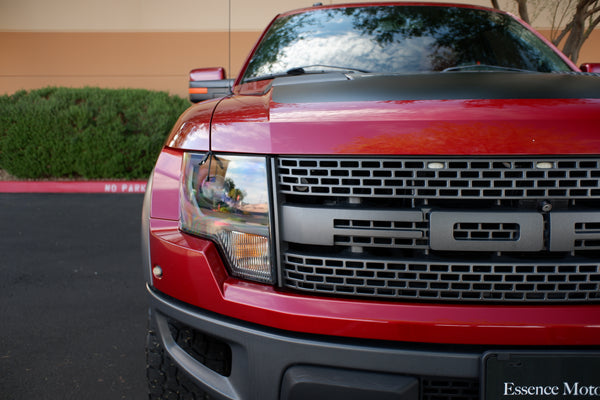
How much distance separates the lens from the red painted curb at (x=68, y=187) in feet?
26.2

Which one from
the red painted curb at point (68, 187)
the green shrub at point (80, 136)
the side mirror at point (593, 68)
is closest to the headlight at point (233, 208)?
the side mirror at point (593, 68)

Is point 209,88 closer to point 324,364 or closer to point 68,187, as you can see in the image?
point 324,364

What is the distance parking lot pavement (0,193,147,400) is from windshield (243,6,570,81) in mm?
1676

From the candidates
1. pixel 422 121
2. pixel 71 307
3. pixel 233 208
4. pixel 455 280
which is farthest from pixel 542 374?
pixel 71 307

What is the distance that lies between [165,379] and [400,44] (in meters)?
2.04

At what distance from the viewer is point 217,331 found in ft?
4.99

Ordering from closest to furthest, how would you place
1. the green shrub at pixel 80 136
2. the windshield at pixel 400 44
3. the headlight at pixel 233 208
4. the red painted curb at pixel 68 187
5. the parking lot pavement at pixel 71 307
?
1. the headlight at pixel 233 208
2. the parking lot pavement at pixel 71 307
3. the windshield at pixel 400 44
4. the red painted curb at pixel 68 187
5. the green shrub at pixel 80 136

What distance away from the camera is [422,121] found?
143 cm

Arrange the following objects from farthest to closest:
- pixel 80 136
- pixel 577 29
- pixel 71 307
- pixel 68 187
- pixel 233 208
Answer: pixel 577 29, pixel 80 136, pixel 68 187, pixel 71 307, pixel 233 208

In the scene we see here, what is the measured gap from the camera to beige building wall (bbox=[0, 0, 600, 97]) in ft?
37.3

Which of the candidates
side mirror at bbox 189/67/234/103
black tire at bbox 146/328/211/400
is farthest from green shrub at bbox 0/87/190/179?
black tire at bbox 146/328/211/400

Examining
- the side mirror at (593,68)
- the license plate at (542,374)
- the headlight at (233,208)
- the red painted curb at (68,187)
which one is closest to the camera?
the license plate at (542,374)

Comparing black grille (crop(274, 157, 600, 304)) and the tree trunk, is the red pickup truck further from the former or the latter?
the tree trunk

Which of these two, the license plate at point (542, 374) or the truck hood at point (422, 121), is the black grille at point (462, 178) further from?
the license plate at point (542, 374)
